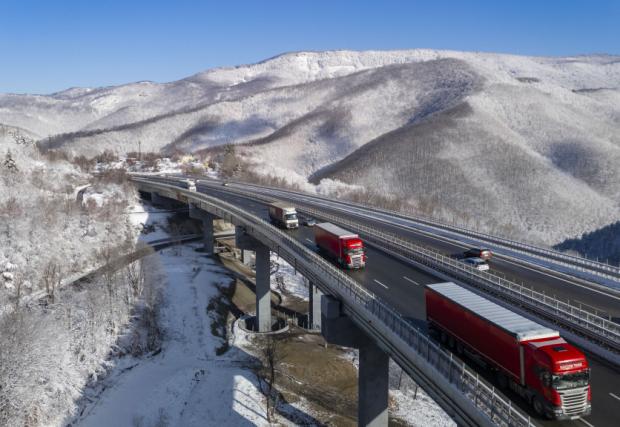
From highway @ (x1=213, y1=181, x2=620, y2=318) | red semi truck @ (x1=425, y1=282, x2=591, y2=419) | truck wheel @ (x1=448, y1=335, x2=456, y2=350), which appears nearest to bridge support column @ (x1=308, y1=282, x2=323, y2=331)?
highway @ (x1=213, y1=181, x2=620, y2=318)

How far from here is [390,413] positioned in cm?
3991

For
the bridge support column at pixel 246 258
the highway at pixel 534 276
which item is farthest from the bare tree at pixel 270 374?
the bridge support column at pixel 246 258

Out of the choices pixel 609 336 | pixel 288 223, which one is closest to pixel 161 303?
pixel 288 223

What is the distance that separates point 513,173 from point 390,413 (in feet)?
411

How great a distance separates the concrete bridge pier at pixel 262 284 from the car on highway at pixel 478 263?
983 inches

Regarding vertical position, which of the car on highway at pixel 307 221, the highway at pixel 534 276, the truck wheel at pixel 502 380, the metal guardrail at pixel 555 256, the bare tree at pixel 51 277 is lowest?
the bare tree at pixel 51 277

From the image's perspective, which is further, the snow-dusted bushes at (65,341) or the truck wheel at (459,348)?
the snow-dusted bushes at (65,341)

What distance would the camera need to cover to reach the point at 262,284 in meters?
55.2

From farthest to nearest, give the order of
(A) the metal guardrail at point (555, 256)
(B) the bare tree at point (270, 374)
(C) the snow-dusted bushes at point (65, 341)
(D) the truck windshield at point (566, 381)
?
(B) the bare tree at point (270, 374)
(A) the metal guardrail at point (555, 256)
(C) the snow-dusted bushes at point (65, 341)
(D) the truck windshield at point (566, 381)

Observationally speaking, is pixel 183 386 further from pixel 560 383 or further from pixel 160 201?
pixel 160 201

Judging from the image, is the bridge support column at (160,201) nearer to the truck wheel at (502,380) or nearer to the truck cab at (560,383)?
the truck wheel at (502,380)

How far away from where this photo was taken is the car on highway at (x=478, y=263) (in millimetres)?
36469

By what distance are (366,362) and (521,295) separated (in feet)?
34.0

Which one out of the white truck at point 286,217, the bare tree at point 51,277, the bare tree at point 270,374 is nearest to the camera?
the bare tree at point 270,374
